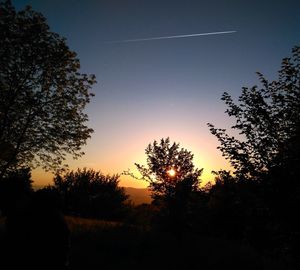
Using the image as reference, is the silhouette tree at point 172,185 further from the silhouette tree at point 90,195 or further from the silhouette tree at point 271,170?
the silhouette tree at point 90,195

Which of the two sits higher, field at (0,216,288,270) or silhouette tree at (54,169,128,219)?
silhouette tree at (54,169,128,219)

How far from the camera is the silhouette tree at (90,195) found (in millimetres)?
40375

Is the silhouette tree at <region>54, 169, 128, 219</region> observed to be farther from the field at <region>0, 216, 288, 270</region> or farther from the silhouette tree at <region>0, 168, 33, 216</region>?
the silhouette tree at <region>0, 168, 33, 216</region>

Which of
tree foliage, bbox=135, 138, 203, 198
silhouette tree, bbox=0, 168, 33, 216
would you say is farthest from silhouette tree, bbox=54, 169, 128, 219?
silhouette tree, bbox=0, 168, 33, 216

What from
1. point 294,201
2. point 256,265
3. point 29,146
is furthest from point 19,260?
point 29,146

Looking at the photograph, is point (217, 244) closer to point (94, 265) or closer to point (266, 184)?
point (94, 265)

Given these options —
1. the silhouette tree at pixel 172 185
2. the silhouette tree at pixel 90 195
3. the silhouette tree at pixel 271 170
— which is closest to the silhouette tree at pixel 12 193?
the silhouette tree at pixel 271 170

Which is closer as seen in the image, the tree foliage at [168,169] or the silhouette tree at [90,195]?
the tree foliage at [168,169]

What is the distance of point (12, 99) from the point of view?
19.0m

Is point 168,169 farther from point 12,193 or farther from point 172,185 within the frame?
point 12,193

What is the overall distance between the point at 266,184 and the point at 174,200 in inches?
416

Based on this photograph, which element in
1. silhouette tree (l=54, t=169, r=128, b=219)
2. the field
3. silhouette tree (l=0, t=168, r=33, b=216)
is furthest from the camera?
silhouette tree (l=54, t=169, r=128, b=219)

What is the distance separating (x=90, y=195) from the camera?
41.2 meters

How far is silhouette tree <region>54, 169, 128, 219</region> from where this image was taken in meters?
40.4
